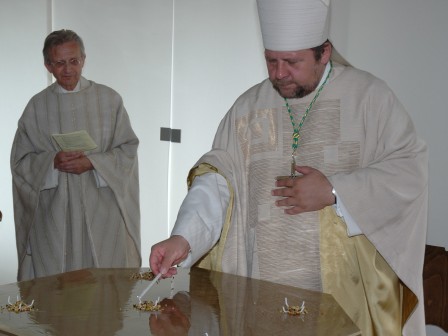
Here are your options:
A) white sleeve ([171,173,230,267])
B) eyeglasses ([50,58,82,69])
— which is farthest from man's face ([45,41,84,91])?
white sleeve ([171,173,230,267])

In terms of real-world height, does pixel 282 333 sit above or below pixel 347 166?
below

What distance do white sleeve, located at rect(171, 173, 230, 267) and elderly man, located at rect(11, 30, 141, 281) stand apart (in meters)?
2.63

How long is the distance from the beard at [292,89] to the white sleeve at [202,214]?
1.29 ft

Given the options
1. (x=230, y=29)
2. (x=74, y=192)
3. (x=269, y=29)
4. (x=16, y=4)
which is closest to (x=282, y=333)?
(x=269, y=29)

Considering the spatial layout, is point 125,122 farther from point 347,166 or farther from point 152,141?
point 347,166

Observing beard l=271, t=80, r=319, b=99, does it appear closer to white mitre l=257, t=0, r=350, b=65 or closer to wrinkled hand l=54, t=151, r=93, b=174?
white mitre l=257, t=0, r=350, b=65

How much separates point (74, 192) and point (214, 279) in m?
3.27


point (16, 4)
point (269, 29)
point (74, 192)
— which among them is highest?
point (16, 4)

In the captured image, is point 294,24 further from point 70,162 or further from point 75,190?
point 75,190

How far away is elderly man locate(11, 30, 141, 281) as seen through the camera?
19.1ft

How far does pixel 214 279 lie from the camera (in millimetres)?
2754

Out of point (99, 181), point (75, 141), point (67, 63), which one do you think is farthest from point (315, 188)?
point (67, 63)

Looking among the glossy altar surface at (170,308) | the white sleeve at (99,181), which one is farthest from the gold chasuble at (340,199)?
the white sleeve at (99,181)

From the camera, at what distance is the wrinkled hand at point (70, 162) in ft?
18.6
